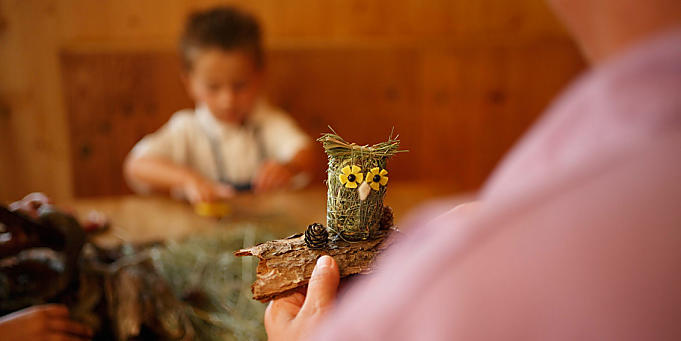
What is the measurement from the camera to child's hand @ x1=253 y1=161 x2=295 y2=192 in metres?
1.37

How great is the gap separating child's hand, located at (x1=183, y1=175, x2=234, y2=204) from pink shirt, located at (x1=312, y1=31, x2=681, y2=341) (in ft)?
3.68

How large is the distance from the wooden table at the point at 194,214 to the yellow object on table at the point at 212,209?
0.02m

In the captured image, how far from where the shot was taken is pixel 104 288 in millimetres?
772

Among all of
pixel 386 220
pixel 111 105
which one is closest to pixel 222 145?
pixel 111 105

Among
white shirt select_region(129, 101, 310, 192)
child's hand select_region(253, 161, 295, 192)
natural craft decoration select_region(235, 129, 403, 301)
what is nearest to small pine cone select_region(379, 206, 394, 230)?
natural craft decoration select_region(235, 129, 403, 301)

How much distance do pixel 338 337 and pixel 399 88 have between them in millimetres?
2130

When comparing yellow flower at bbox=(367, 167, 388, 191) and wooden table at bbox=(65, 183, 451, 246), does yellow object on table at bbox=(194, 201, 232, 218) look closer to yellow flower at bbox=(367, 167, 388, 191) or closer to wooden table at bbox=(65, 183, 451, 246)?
wooden table at bbox=(65, 183, 451, 246)

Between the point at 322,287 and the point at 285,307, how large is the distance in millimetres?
47

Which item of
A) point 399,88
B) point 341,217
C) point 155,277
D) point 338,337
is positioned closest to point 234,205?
point 155,277

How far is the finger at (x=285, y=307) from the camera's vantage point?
0.40 metres

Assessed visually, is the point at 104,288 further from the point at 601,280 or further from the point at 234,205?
the point at 601,280

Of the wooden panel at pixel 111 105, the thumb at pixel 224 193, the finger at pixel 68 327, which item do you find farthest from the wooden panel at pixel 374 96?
the finger at pixel 68 327

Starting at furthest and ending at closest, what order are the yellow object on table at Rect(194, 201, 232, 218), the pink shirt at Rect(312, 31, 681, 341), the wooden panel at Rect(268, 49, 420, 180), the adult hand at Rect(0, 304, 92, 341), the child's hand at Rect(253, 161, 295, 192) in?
the wooden panel at Rect(268, 49, 420, 180) → the child's hand at Rect(253, 161, 295, 192) → the yellow object on table at Rect(194, 201, 232, 218) → the adult hand at Rect(0, 304, 92, 341) → the pink shirt at Rect(312, 31, 681, 341)

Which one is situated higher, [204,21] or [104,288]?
[204,21]
